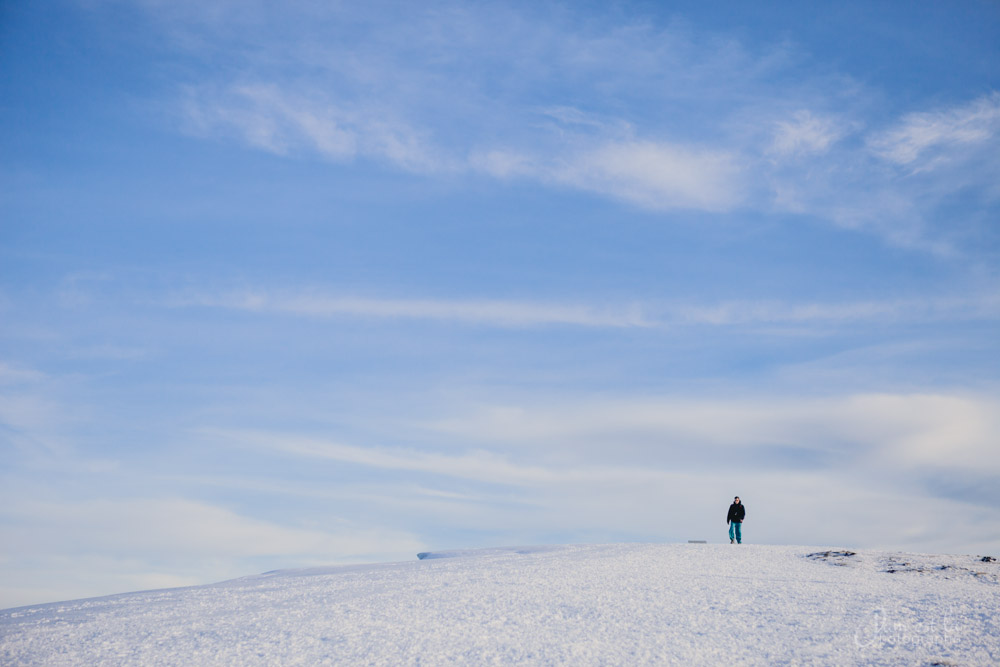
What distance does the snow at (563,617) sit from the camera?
17.3m

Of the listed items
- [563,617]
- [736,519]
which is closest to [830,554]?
[736,519]

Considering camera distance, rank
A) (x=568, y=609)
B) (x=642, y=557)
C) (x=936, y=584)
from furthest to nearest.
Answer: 1. (x=642, y=557)
2. (x=936, y=584)
3. (x=568, y=609)

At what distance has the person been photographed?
35.3 meters

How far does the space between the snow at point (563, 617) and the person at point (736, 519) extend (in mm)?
6352

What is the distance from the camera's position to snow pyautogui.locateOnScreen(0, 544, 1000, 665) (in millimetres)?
17344

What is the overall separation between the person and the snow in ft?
20.8

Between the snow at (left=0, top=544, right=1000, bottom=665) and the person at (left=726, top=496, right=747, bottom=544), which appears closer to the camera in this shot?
the snow at (left=0, top=544, right=1000, bottom=665)

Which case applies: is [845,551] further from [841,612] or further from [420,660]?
[420,660]

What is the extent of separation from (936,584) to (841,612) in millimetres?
6321

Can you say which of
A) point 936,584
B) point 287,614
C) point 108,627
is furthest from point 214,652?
point 936,584

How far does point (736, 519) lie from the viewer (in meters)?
35.3

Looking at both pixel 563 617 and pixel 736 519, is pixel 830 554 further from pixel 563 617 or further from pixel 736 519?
pixel 563 617

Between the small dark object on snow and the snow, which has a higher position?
the small dark object on snow

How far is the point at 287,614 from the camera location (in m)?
22.0
